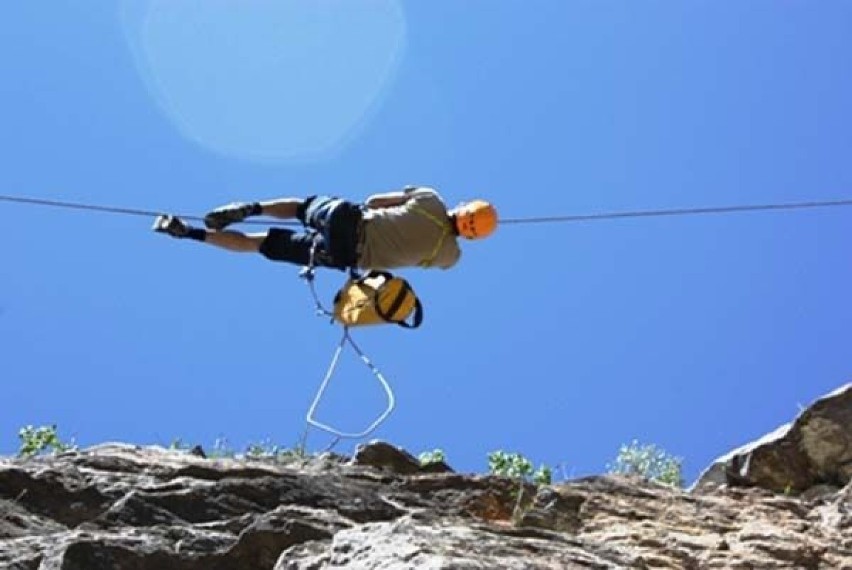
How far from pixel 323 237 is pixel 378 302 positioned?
770 mm

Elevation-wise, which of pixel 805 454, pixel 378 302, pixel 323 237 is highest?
pixel 323 237

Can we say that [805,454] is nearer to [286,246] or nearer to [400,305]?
[400,305]

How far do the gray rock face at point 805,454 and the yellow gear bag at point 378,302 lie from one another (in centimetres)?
271

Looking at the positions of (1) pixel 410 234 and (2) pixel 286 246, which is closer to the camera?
(1) pixel 410 234

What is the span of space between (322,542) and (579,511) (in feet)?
7.77

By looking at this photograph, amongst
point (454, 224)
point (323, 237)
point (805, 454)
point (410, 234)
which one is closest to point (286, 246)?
point (323, 237)

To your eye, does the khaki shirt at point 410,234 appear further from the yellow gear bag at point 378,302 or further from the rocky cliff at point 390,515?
the rocky cliff at point 390,515

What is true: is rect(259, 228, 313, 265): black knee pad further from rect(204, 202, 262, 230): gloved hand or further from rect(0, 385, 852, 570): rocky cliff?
rect(0, 385, 852, 570): rocky cliff

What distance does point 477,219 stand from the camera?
8219mm

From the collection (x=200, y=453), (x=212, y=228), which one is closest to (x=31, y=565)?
(x=200, y=453)

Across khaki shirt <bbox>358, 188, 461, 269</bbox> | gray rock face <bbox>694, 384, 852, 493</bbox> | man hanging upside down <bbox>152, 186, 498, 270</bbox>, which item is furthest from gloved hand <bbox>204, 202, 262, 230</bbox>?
gray rock face <bbox>694, 384, 852, 493</bbox>

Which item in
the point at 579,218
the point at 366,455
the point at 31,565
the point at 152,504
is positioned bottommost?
the point at 31,565

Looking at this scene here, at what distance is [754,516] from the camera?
22.9 feet

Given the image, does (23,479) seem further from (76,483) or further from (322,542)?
(322,542)
